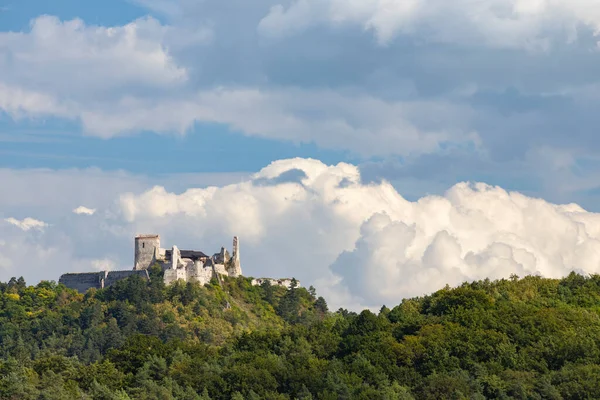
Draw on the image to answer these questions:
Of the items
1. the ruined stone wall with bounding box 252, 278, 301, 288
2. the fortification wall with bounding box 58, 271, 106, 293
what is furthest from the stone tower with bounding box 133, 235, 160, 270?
the ruined stone wall with bounding box 252, 278, 301, 288

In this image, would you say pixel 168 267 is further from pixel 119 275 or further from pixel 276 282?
pixel 276 282

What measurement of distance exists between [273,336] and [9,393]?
82.5 feet

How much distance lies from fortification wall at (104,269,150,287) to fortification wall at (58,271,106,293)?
72 cm

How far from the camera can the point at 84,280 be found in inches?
5827

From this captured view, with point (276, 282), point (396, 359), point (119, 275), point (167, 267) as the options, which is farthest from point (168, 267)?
point (396, 359)

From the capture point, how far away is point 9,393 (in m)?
85.9

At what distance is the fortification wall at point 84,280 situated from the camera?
146m

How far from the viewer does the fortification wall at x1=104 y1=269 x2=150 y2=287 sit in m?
143

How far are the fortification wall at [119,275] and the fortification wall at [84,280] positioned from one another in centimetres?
72

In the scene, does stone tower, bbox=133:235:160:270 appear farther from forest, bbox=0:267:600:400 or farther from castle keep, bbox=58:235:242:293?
forest, bbox=0:267:600:400

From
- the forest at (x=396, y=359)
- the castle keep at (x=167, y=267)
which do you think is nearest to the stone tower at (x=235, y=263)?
the castle keep at (x=167, y=267)

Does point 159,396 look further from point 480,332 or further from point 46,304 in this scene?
point 46,304

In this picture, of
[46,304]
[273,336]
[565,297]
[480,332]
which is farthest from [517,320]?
[46,304]

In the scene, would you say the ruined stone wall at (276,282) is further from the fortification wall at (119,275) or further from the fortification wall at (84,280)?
the fortification wall at (84,280)
